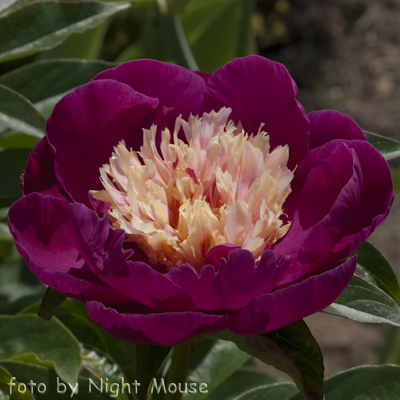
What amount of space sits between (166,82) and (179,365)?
0.94 ft

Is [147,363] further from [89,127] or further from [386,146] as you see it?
[386,146]

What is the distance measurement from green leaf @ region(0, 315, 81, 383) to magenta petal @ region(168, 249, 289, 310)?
0.84 feet

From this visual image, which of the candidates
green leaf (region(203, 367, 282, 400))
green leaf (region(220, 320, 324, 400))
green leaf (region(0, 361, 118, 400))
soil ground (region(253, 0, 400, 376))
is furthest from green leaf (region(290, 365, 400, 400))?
soil ground (region(253, 0, 400, 376))

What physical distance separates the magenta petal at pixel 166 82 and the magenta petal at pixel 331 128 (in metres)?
0.12

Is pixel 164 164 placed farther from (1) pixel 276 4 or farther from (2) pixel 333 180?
(1) pixel 276 4

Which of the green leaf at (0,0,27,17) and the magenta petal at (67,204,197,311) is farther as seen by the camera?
the green leaf at (0,0,27,17)

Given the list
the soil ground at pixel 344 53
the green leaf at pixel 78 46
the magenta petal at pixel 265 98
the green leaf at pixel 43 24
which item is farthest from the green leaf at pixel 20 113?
the soil ground at pixel 344 53

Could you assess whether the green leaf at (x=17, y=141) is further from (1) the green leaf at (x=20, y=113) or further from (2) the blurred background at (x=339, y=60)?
(2) the blurred background at (x=339, y=60)

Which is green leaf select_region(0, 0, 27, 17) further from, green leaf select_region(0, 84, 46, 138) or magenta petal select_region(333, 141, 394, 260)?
magenta petal select_region(333, 141, 394, 260)

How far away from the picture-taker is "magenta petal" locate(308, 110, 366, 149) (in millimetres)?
550

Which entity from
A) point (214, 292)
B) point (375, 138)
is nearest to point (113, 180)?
point (214, 292)

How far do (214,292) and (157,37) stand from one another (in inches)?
40.0

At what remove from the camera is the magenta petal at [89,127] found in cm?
55

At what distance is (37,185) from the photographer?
550 mm
